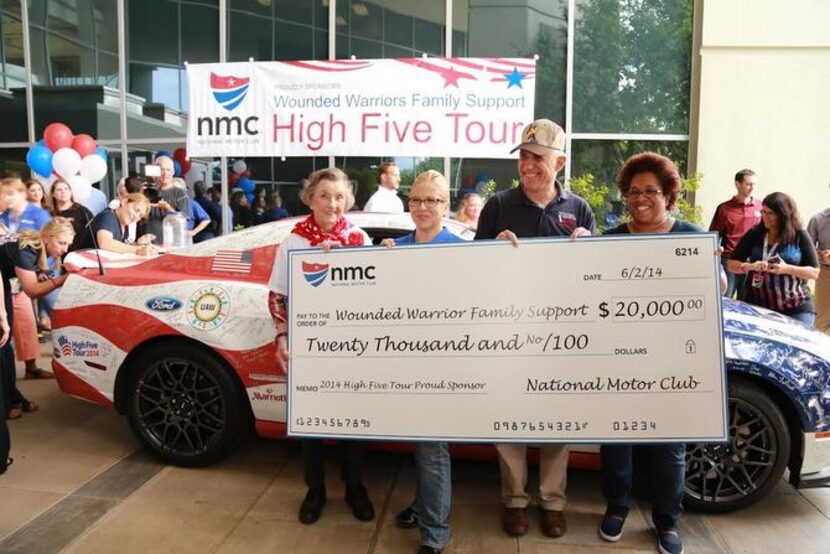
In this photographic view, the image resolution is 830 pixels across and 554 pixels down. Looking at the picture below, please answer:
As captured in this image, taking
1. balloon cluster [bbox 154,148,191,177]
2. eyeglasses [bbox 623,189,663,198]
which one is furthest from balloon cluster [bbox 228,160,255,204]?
eyeglasses [bbox 623,189,663,198]

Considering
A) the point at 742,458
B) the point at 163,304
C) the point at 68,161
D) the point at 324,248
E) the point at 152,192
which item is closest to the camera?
the point at 324,248

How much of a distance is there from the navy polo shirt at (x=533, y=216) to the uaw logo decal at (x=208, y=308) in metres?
1.43

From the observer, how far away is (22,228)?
505 centimetres

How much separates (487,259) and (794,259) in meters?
2.52

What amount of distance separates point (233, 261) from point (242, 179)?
250 inches

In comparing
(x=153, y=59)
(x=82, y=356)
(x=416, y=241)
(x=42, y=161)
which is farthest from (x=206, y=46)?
(x=416, y=241)

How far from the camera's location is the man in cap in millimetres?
2803

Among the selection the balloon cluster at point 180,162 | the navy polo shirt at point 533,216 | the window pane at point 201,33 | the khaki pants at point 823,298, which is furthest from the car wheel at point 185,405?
the window pane at point 201,33

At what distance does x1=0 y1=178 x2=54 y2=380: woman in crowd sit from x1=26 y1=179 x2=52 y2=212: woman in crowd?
95 centimetres

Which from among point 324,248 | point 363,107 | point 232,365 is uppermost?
point 363,107

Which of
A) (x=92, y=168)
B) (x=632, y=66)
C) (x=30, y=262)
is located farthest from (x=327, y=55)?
(x=30, y=262)

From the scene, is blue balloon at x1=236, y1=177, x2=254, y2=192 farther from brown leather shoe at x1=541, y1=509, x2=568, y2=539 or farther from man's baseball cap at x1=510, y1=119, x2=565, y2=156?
brown leather shoe at x1=541, y1=509, x2=568, y2=539

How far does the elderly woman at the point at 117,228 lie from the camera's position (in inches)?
180

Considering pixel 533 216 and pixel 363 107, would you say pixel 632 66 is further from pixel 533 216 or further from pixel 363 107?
pixel 533 216
